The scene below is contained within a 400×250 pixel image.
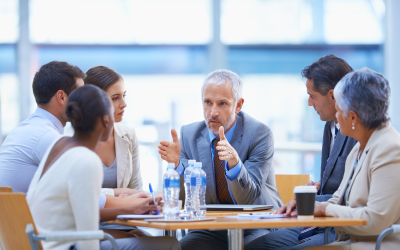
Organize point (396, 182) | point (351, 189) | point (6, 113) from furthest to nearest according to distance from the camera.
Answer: point (6, 113), point (351, 189), point (396, 182)

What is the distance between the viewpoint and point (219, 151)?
258 centimetres

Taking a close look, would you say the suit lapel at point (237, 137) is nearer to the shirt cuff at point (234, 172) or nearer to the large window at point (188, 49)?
the shirt cuff at point (234, 172)

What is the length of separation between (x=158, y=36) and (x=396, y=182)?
431 cm

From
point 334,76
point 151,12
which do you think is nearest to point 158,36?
point 151,12

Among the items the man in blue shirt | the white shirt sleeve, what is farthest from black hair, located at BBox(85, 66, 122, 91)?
the white shirt sleeve

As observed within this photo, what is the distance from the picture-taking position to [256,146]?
269cm

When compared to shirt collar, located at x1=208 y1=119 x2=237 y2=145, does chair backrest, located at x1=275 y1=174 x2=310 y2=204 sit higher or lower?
lower

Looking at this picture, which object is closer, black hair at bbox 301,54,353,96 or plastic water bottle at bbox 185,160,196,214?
plastic water bottle at bbox 185,160,196,214

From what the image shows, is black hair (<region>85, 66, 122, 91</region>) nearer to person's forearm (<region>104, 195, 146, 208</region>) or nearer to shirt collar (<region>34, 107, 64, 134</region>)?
shirt collar (<region>34, 107, 64, 134</region>)

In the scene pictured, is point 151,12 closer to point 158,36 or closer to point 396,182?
point 158,36

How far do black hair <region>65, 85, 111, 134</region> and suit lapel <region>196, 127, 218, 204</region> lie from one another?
110cm

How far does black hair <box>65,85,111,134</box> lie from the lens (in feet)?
5.41

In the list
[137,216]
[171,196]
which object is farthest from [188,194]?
[137,216]

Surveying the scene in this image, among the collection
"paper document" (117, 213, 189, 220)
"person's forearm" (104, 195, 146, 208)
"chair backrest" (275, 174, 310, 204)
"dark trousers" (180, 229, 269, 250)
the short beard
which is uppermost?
the short beard
